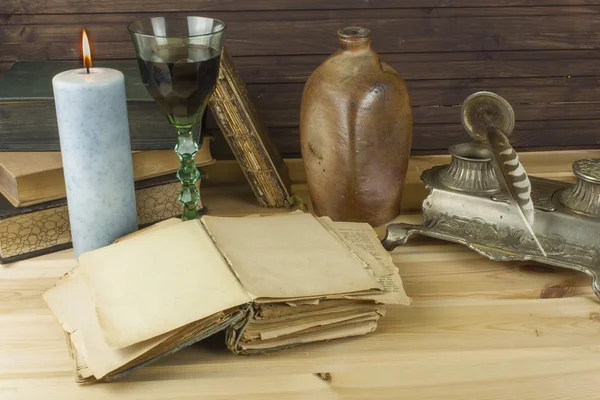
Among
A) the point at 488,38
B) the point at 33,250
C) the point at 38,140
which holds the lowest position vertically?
the point at 33,250

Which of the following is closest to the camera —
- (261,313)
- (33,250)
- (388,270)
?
(261,313)

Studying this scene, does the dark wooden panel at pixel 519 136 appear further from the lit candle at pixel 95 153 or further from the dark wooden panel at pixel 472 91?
the lit candle at pixel 95 153

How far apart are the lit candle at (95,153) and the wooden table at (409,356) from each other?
0.09 meters

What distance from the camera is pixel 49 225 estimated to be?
3.38ft

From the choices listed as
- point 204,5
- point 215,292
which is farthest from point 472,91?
point 215,292

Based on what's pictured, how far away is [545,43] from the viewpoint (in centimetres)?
128

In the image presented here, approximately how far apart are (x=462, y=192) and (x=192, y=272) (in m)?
0.41

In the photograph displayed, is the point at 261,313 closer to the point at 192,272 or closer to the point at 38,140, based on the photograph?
the point at 192,272

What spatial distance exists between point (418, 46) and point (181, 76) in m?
0.49

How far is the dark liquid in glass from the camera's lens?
3.02 ft

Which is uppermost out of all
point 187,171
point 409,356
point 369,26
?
point 369,26

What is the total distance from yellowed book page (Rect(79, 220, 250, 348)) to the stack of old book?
16 centimetres

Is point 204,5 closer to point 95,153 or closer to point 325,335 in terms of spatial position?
point 95,153

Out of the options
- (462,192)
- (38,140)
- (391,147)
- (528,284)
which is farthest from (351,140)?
(38,140)
